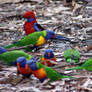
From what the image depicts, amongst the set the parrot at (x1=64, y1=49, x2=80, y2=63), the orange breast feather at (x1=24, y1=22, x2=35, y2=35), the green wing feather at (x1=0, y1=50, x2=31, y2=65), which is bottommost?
the parrot at (x1=64, y1=49, x2=80, y2=63)

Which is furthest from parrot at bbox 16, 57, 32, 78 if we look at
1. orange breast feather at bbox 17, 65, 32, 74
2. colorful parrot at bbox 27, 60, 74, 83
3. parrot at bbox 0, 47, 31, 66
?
parrot at bbox 0, 47, 31, 66

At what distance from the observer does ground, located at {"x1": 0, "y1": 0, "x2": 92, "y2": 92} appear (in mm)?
3455

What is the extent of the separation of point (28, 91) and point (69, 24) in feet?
10.6

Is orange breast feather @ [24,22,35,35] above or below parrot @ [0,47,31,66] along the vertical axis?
above

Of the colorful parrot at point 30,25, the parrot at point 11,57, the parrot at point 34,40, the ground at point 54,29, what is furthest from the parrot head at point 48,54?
the colorful parrot at point 30,25

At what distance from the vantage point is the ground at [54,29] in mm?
3455

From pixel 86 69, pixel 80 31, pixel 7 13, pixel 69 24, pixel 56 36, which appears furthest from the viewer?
pixel 7 13

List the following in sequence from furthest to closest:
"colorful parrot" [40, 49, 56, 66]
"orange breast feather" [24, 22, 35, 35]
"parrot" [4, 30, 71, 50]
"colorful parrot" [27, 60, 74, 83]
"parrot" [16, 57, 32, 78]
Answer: "orange breast feather" [24, 22, 35, 35] < "parrot" [4, 30, 71, 50] < "colorful parrot" [40, 49, 56, 66] < "parrot" [16, 57, 32, 78] < "colorful parrot" [27, 60, 74, 83]

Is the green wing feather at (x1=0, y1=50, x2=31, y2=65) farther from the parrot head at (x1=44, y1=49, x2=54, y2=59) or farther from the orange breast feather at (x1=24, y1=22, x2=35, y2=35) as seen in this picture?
the orange breast feather at (x1=24, y1=22, x2=35, y2=35)

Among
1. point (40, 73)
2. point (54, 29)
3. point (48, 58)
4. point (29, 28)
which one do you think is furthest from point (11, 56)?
point (54, 29)

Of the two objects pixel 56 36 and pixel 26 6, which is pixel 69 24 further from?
pixel 26 6

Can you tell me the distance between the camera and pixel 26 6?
306 inches

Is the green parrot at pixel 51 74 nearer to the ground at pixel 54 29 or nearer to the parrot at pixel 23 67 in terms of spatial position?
the ground at pixel 54 29

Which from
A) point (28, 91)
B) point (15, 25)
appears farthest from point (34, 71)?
Result: point (15, 25)
